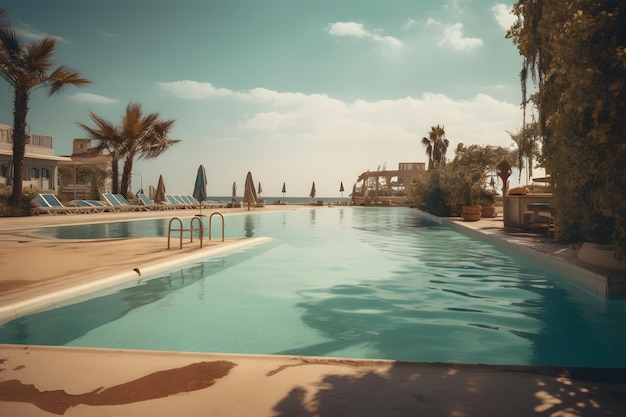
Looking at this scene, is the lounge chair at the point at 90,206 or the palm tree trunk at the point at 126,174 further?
the palm tree trunk at the point at 126,174

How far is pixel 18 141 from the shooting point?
1956cm

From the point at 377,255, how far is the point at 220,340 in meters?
6.80

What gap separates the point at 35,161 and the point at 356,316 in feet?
101

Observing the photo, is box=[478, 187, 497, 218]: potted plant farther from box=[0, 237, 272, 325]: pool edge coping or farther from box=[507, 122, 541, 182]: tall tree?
box=[0, 237, 272, 325]: pool edge coping

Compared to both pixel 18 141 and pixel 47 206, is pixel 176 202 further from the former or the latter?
pixel 18 141

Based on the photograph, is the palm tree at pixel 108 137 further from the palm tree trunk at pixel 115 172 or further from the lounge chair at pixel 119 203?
the lounge chair at pixel 119 203

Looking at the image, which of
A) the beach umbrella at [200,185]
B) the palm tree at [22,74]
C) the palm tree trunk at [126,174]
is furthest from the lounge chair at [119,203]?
the beach umbrella at [200,185]

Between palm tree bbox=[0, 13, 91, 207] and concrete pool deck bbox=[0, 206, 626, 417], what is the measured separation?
20.5 m

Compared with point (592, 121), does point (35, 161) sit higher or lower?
higher

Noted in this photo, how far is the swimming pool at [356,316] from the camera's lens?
4461 millimetres

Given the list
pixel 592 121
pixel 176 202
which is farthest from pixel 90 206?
pixel 592 121

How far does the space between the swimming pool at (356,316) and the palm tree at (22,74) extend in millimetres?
16549

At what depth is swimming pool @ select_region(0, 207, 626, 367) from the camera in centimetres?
446

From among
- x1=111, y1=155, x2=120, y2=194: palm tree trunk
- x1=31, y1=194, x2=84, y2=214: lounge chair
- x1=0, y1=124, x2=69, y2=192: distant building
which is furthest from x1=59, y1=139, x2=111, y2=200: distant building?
x1=31, y1=194, x2=84, y2=214: lounge chair
